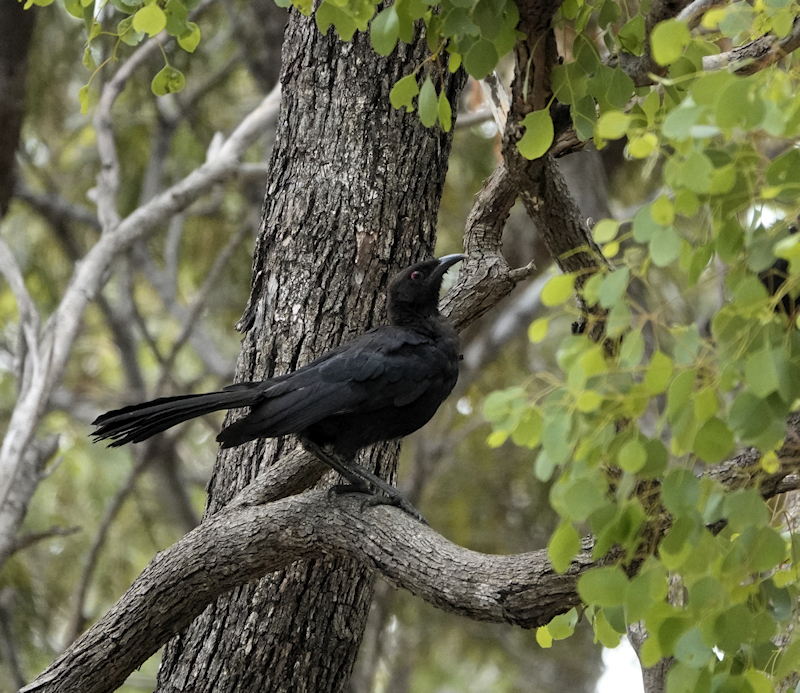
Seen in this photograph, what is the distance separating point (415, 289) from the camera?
377 cm

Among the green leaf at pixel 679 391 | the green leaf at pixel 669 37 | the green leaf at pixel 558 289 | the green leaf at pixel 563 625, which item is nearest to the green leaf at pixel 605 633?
the green leaf at pixel 563 625

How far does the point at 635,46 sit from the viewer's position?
8.55 ft

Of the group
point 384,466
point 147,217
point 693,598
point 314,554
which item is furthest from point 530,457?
point 693,598

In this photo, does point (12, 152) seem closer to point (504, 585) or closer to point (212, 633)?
point (212, 633)

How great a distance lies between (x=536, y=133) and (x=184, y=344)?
8.04 metres

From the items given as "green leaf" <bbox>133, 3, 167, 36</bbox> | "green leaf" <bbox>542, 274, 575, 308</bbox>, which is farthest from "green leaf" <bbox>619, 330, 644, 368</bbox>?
"green leaf" <bbox>133, 3, 167, 36</bbox>

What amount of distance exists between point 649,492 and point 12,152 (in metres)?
5.96

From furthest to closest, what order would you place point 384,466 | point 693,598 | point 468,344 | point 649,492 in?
point 468,344 < point 384,466 < point 649,492 < point 693,598

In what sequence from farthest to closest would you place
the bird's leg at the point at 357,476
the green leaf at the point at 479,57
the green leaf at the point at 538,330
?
1. the bird's leg at the point at 357,476
2. the green leaf at the point at 479,57
3. the green leaf at the point at 538,330

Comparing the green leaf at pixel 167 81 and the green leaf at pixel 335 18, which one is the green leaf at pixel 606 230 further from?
the green leaf at pixel 167 81

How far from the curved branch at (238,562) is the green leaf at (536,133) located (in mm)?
1212

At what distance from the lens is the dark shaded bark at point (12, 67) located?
20.7 feet

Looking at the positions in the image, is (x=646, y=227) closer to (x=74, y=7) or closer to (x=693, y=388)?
(x=693, y=388)

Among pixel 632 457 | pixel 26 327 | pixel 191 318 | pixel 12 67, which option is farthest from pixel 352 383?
pixel 191 318
